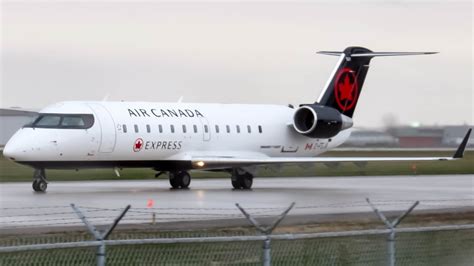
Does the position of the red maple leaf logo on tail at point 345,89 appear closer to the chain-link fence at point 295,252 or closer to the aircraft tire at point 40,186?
the aircraft tire at point 40,186

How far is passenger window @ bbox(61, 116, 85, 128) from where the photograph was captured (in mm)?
33406

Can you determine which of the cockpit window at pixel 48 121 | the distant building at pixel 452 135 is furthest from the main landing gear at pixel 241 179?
the distant building at pixel 452 135

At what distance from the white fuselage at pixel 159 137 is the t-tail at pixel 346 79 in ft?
4.06

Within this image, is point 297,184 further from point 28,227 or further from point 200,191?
point 28,227

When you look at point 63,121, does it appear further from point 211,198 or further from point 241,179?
point 241,179

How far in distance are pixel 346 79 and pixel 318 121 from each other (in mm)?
3291

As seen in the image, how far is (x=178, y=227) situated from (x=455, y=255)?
667cm

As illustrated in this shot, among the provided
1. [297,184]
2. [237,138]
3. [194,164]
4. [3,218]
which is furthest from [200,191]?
[3,218]

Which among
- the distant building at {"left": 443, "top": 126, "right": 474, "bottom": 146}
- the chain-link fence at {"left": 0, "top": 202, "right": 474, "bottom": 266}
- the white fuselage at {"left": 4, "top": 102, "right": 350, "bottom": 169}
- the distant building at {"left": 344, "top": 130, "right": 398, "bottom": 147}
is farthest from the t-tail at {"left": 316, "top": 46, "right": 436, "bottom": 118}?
the chain-link fence at {"left": 0, "top": 202, "right": 474, "bottom": 266}

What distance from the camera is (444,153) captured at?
228ft

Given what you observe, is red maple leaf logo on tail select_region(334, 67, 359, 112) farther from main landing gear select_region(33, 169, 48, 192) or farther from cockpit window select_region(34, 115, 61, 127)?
main landing gear select_region(33, 169, 48, 192)

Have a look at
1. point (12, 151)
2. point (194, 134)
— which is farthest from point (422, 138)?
point (12, 151)

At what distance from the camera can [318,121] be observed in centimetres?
3844

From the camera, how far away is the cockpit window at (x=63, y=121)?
33250mm
